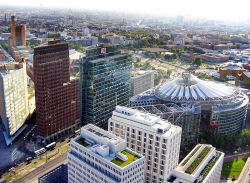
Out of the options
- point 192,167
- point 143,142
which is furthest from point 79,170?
point 192,167

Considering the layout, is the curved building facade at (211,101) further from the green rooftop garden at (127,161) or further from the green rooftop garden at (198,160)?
the green rooftop garden at (127,161)

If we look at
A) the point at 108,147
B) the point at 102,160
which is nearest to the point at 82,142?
the point at 108,147

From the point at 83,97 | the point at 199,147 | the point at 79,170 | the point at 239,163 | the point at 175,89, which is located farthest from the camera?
the point at 175,89

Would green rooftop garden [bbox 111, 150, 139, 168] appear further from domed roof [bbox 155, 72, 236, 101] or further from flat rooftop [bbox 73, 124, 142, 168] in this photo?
domed roof [bbox 155, 72, 236, 101]

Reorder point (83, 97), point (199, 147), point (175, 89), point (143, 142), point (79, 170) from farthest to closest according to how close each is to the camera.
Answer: point (175, 89)
point (83, 97)
point (199, 147)
point (143, 142)
point (79, 170)

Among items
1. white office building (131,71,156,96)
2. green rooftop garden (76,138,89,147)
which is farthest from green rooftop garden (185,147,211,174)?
white office building (131,71,156,96)

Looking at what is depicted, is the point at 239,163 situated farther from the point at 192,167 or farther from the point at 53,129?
the point at 53,129
